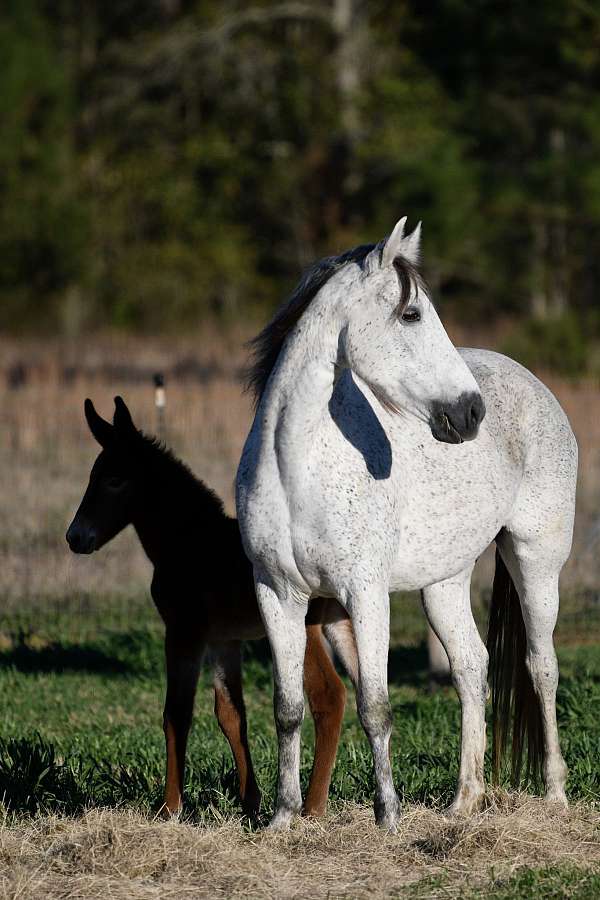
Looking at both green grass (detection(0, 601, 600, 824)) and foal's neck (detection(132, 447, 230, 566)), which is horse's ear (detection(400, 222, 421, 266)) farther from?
green grass (detection(0, 601, 600, 824))

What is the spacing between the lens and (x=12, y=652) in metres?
8.46

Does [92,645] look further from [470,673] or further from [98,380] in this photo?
[98,380]

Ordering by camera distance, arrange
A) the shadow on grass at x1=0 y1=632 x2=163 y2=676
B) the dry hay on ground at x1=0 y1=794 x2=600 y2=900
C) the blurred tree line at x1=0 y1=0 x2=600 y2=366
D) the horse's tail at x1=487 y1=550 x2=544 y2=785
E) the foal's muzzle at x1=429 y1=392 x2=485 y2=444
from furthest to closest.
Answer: the blurred tree line at x1=0 y1=0 x2=600 y2=366, the shadow on grass at x1=0 y1=632 x2=163 y2=676, the horse's tail at x1=487 y1=550 x2=544 y2=785, the foal's muzzle at x1=429 y1=392 x2=485 y2=444, the dry hay on ground at x1=0 y1=794 x2=600 y2=900

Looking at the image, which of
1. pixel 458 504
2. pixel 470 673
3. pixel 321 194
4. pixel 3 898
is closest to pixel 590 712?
pixel 470 673

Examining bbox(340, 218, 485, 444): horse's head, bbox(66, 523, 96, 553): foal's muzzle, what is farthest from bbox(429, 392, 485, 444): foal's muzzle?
bbox(66, 523, 96, 553): foal's muzzle

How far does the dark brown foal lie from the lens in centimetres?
478

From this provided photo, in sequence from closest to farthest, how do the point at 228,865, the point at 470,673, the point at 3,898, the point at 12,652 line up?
1. the point at 3,898
2. the point at 228,865
3. the point at 470,673
4. the point at 12,652

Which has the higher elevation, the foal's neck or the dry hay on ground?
the foal's neck

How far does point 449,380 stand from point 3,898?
2026mm

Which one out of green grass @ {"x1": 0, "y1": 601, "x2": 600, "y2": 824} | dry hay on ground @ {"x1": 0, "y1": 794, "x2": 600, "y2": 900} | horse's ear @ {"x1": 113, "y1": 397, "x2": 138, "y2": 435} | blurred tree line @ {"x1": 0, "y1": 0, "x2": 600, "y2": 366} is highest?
blurred tree line @ {"x1": 0, "y1": 0, "x2": 600, "y2": 366}

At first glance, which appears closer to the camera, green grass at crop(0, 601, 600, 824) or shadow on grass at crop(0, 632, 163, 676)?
green grass at crop(0, 601, 600, 824)

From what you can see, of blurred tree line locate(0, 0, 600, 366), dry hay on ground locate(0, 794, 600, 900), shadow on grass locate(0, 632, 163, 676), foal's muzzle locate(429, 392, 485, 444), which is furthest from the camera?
blurred tree line locate(0, 0, 600, 366)

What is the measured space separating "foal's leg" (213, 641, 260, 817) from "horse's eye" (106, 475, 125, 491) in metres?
0.77

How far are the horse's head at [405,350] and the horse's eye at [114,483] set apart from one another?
4.77 ft
